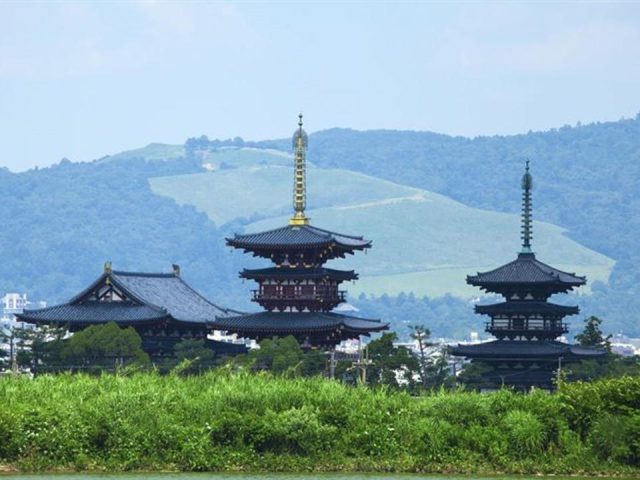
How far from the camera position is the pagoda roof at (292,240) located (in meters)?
101

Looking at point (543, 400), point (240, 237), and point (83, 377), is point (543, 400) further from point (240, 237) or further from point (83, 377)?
point (240, 237)

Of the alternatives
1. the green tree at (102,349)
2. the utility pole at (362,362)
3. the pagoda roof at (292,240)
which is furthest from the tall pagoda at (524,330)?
the green tree at (102,349)

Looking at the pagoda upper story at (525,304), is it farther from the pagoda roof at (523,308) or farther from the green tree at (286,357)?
the green tree at (286,357)

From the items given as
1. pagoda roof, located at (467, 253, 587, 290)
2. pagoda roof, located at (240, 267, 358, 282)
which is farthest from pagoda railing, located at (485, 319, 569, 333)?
pagoda roof, located at (240, 267, 358, 282)

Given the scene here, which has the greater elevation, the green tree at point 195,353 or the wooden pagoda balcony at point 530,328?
the wooden pagoda balcony at point 530,328

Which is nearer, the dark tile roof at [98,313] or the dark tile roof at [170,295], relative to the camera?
the dark tile roof at [98,313]

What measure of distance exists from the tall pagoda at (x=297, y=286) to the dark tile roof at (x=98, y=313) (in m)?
3.62

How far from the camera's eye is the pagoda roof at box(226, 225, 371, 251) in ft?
333

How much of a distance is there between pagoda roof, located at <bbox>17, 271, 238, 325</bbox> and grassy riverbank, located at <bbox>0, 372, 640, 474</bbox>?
45891 mm

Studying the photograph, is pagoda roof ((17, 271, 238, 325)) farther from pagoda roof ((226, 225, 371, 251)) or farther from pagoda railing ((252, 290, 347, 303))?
pagoda roof ((226, 225, 371, 251))

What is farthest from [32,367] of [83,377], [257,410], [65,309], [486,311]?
[257,410]

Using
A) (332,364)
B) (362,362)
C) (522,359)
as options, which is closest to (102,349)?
(332,364)

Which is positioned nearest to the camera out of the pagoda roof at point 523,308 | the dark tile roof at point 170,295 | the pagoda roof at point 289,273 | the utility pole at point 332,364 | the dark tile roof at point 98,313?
the utility pole at point 332,364

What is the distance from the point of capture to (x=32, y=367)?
308ft
